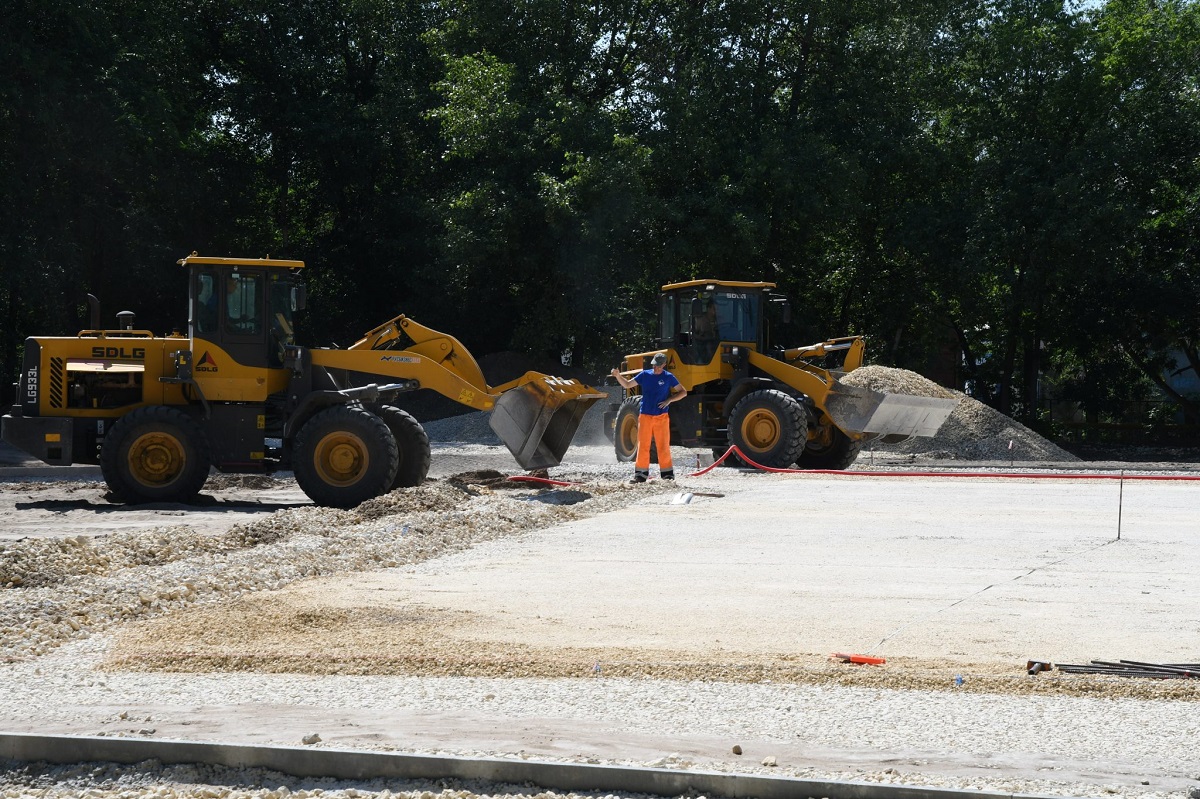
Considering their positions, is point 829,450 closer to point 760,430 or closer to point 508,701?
point 760,430

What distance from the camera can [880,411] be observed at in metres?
21.0

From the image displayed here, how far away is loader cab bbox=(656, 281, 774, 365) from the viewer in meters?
22.3

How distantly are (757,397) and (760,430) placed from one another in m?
0.54

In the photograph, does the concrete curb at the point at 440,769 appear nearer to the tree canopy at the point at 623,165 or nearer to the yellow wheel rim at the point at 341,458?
the yellow wheel rim at the point at 341,458

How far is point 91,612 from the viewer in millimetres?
8477

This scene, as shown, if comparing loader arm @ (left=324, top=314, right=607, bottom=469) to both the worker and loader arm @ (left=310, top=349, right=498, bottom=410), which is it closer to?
loader arm @ (left=310, top=349, right=498, bottom=410)

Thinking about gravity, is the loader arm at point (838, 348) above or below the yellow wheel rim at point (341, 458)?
above

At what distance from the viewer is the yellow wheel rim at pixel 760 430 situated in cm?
2109

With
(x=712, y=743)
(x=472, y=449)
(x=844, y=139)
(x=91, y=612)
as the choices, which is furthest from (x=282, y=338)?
(x=844, y=139)

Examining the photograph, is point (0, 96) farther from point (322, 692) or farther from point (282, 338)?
point (322, 692)

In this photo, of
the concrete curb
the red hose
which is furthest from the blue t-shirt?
the concrete curb

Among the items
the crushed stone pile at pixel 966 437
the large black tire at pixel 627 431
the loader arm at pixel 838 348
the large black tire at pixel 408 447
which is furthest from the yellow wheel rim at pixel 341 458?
the crushed stone pile at pixel 966 437

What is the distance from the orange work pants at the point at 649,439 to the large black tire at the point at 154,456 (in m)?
5.78

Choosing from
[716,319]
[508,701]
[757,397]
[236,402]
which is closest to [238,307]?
[236,402]
